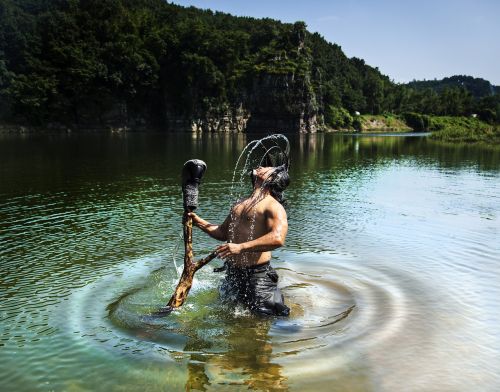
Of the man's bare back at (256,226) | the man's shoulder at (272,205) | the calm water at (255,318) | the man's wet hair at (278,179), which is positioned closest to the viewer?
the calm water at (255,318)

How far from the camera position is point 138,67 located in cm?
12838

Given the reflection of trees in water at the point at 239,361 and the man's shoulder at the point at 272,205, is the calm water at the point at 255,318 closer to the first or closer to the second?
the reflection of trees in water at the point at 239,361

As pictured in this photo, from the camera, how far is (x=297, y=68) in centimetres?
15425

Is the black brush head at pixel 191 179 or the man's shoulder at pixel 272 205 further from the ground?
the black brush head at pixel 191 179

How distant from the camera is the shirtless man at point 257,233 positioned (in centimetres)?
830

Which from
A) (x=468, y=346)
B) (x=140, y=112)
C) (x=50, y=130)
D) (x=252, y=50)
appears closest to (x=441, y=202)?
(x=468, y=346)

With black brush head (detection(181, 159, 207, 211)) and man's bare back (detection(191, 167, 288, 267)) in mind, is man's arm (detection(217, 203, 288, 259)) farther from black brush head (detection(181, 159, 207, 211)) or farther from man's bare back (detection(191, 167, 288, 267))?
black brush head (detection(181, 159, 207, 211))

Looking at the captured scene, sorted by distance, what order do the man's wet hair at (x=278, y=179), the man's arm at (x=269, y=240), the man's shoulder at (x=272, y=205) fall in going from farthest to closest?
the man's wet hair at (x=278, y=179), the man's shoulder at (x=272, y=205), the man's arm at (x=269, y=240)

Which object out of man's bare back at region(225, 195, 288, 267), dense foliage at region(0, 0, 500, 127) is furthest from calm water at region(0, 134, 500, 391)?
dense foliage at region(0, 0, 500, 127)

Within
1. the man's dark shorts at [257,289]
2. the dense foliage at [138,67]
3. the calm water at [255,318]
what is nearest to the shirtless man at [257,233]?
the man's dark shorts at [257,289]

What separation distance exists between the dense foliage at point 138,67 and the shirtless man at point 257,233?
110 meters

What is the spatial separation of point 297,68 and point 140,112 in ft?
178

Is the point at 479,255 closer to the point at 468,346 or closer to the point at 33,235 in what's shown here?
the point at 468,346

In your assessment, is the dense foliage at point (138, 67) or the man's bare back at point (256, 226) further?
the dense foliage at point (138, 67)
